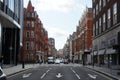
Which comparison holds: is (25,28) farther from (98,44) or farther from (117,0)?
(117,0)

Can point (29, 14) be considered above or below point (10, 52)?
above

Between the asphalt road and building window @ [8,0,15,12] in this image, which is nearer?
the asphalt road

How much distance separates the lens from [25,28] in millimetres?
120062

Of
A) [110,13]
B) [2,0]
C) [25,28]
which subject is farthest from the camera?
[25,28]

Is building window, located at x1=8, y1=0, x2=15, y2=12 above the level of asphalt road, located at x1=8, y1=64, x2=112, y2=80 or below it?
above

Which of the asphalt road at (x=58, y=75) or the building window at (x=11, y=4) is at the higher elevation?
the building window at (x=11, y=4)

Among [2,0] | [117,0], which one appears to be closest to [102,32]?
[117,0]

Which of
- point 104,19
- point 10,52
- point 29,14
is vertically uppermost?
point 29,14

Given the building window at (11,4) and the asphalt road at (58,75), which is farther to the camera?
the building window at (11,4)

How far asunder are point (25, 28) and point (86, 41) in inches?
903

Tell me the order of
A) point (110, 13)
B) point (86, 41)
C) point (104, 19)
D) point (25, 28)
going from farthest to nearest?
point (25, 28) < point (86, 41) < point (104, 19) < point (110, 13)

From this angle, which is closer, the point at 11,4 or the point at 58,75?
the point at 58,75

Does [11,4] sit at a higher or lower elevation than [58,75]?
higher

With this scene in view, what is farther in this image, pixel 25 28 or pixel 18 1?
pixel 25 28
